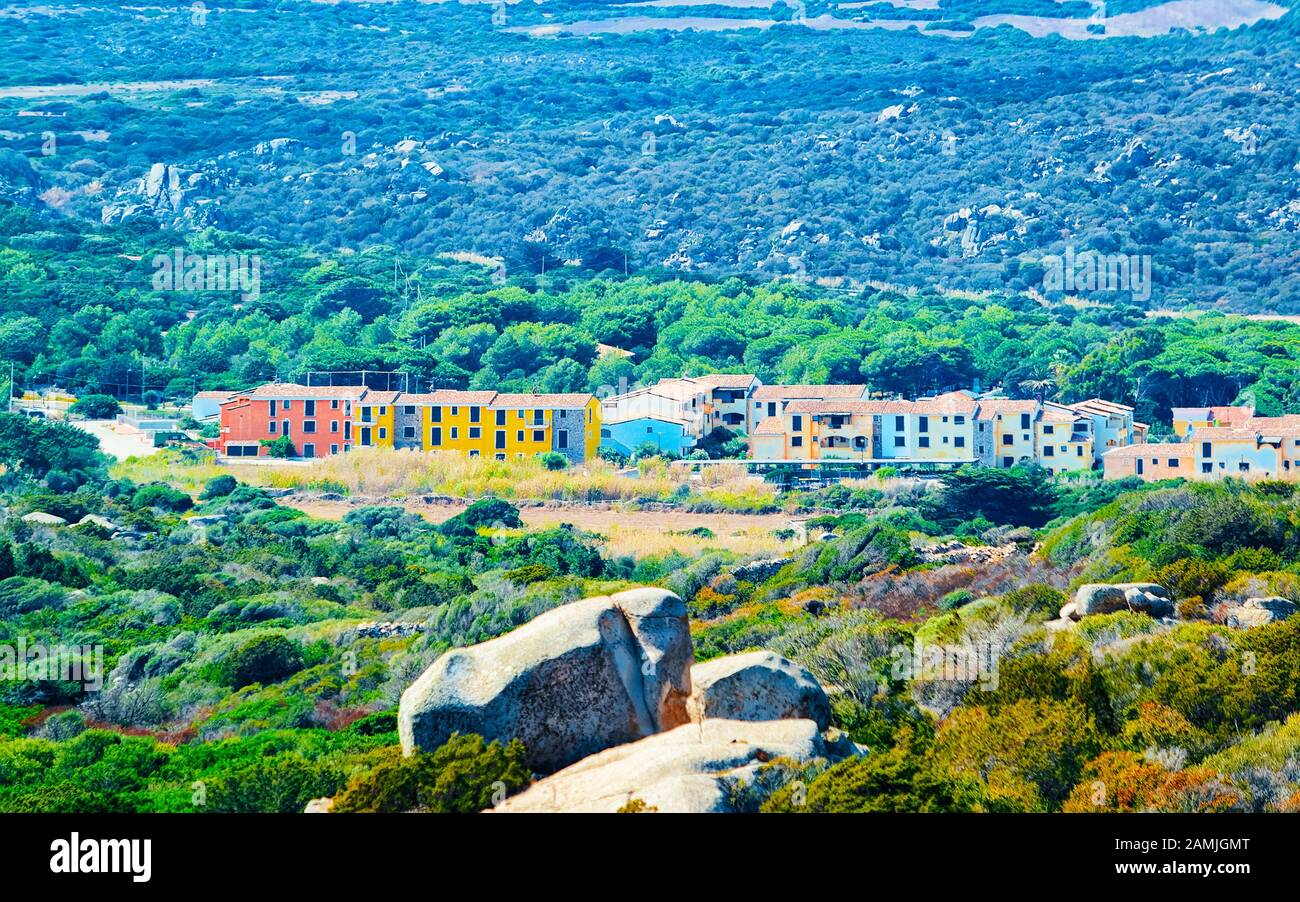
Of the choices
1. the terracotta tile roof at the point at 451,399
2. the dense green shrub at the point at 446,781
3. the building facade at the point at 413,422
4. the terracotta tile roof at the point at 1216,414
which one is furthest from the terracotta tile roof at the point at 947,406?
the dense green shrub at the point at 446,781

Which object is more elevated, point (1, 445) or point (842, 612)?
point (842, 612)

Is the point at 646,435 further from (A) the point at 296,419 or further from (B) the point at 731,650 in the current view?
(B) the point at 731,650

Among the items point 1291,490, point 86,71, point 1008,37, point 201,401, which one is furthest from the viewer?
point 1008,37

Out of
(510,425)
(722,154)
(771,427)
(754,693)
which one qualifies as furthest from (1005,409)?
(722,154)

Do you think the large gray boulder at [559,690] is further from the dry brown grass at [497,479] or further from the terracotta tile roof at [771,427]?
the terracotta tile roof at [771,427]

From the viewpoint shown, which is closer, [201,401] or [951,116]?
[201,401]

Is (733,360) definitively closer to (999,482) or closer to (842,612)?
(999,482)
